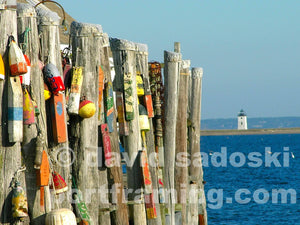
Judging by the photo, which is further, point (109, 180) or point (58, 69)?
point (109, 180)

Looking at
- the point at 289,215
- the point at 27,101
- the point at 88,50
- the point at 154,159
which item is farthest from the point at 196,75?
the point at 289,215

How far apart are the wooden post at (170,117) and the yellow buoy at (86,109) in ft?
9.01

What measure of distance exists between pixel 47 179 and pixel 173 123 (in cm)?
369

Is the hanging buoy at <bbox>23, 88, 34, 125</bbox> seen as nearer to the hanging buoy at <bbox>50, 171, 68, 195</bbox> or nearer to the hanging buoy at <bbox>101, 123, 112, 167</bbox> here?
the hanging buoy at <bbox>50, 171, 68, 195</bbox>

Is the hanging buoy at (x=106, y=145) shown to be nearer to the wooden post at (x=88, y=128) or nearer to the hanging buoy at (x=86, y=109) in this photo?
the wooden post at (x=88, y=128)

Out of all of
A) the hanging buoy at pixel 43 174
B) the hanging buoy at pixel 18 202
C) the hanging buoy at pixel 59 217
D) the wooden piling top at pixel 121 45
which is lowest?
the hanging buoy at pixel 59 217

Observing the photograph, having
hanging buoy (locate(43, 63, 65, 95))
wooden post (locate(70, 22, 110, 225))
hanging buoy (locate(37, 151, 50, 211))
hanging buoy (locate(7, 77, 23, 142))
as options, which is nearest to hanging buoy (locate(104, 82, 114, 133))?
wooden post (locate(70, 22, 110, 225))

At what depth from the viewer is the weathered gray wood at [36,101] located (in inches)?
200

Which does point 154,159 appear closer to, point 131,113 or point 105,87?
point 131,113

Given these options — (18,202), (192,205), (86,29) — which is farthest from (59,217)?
(192,205)

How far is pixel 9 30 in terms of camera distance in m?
4.93

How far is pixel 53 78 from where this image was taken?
546cm

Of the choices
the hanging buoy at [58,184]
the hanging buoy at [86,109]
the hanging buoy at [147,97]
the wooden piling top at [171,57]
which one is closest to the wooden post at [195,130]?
the wooden piling top at [171,57]

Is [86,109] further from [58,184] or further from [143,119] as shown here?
[143,119]
